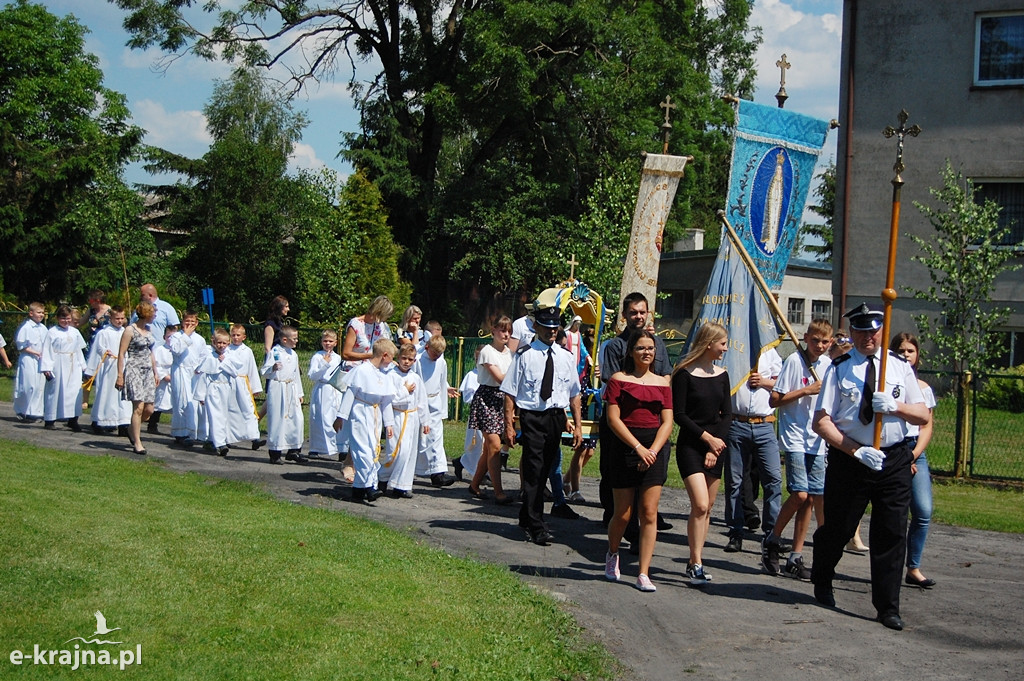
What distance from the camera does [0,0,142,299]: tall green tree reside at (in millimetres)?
40375

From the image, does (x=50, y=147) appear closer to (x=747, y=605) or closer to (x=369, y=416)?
(x=369, y=416)

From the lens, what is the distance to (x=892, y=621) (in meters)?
7.01

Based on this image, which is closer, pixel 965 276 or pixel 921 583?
pixel 921 583

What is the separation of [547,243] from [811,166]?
2316 cm

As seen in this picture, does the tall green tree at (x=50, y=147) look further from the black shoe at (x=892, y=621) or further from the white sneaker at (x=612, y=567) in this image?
the black shoe at (x=892, y=621)

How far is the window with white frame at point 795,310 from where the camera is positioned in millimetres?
36250

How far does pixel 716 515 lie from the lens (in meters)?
11.2

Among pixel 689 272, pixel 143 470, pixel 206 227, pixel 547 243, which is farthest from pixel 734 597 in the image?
pixel 206 227

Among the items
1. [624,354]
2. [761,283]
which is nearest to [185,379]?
[624,354]

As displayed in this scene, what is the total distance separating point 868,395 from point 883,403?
207mm

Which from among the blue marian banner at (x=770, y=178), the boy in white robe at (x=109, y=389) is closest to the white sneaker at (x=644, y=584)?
the blue marian banner at (x=770, y=178)

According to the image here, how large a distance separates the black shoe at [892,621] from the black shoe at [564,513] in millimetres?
3848

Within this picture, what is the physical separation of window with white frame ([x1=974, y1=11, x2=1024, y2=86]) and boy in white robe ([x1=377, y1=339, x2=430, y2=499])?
16.5 m

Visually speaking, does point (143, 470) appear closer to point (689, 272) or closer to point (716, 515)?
point (716, 515)
